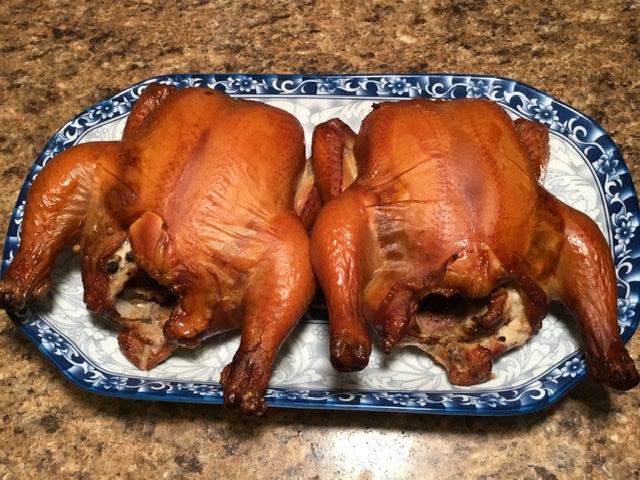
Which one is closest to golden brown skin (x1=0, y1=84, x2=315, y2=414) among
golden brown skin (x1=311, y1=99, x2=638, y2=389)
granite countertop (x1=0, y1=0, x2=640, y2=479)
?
golden brown skin (x1=311, y1=99, x2=638, y2=389)

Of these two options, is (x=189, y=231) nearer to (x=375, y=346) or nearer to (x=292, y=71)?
(x=375, y=346)

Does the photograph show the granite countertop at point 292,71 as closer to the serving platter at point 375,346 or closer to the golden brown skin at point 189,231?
the serving platter at point 375,346

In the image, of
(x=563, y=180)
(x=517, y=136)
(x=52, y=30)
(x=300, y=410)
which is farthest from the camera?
(x=52, y=30)

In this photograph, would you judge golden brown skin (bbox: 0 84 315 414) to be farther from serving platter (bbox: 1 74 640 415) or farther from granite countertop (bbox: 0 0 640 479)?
granite countertop (bbox: 0 0 640 479)

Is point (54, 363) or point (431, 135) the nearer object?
point (431, 135)

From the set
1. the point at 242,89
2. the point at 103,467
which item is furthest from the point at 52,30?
the point at 103,467

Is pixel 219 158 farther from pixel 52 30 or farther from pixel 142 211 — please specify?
→ pixel 52 30

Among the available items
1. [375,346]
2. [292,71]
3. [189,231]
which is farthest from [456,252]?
[292,71]
